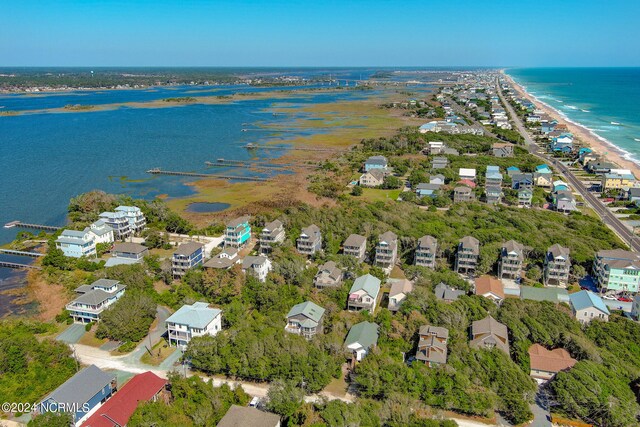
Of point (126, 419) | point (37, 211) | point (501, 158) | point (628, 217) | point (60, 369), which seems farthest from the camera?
point (501, 158)

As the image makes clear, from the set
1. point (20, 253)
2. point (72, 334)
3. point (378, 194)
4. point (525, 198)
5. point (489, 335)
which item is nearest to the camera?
point (489, 335)

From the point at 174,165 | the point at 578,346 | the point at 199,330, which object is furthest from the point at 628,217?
the point at 174,165

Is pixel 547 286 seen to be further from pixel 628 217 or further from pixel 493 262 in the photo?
pixel 628 217

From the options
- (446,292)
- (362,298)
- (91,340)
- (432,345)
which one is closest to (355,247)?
(362,298)

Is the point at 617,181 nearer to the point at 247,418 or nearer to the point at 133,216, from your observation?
the point at 247,418

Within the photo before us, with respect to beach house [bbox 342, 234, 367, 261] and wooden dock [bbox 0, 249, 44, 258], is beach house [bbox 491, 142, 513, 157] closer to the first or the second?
beach house [bbox 342, 234, 367, 261]

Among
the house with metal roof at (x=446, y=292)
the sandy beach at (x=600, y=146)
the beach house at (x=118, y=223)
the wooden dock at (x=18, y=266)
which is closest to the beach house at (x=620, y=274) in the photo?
the house with metal roof at (x=446, y=292)
